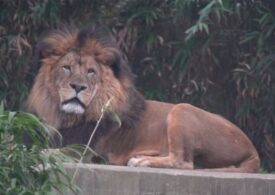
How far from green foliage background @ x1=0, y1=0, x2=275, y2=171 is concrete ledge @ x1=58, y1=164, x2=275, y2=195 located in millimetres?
2254

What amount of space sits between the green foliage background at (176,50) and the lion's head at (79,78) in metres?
1.13

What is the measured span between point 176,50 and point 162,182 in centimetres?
283

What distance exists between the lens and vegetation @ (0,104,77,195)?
5008 millimetres

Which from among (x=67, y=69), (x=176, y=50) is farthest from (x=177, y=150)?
(x=176, y=50)

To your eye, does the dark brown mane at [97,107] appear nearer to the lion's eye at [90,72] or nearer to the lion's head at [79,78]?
the lion's head at [79,78]

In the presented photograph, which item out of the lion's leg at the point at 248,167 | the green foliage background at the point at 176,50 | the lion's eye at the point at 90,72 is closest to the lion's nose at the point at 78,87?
the lion's eye at the point at 90,72

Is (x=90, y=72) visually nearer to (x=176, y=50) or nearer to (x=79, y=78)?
(x=79, y=78)

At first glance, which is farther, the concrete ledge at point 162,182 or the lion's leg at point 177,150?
the lion's leg at point 177,150

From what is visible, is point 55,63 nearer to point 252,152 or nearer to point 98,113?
point 98,113

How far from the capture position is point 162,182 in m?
6.59

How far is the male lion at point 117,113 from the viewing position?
772cm

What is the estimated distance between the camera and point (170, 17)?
366 inches

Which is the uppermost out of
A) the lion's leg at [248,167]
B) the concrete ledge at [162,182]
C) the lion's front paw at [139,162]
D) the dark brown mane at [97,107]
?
the dark brown mane at [97,107]

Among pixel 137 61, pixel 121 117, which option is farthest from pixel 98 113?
pixel 137 61
